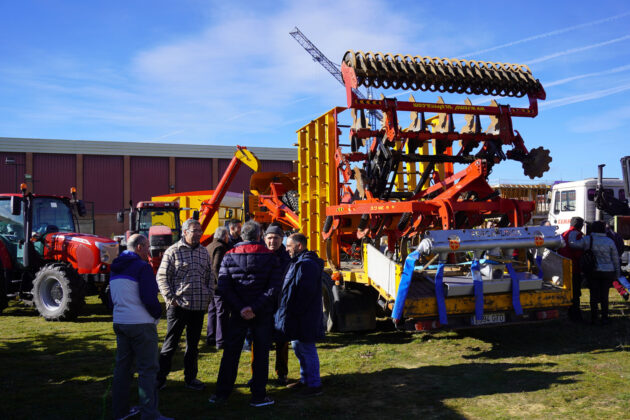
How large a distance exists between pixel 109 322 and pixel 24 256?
1.92m

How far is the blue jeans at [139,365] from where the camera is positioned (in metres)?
4.26

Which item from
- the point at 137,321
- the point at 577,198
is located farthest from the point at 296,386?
the point at 577,198

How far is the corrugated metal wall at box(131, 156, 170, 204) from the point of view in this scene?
34.7 metres

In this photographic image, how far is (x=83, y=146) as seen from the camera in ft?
111

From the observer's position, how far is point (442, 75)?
312 inches

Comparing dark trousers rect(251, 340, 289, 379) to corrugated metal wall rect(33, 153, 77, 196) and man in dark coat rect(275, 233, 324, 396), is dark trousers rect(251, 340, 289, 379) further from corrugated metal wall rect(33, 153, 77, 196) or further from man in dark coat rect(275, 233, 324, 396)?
corrugated metal wall rect(33, 153, 77, 196)

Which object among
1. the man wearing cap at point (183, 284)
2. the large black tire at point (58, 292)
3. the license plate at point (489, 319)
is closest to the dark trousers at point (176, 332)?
the man wearing cap at point (183, 284)

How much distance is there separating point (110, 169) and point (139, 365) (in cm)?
3225

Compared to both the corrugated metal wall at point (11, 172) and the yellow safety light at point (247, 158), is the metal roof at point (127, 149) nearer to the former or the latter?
the corrugated metal wall at point (11, 172)

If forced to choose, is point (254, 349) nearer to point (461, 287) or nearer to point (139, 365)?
point (139, 365)

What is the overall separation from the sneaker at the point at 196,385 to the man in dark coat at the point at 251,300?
51cm

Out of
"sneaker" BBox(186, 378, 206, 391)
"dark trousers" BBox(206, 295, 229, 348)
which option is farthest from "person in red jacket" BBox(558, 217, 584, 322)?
"sneaker" BBox(186, 378, 206, 391)

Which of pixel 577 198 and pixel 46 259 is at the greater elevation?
pixel 577 198

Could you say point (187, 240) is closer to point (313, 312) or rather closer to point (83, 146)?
point (313, 312)
